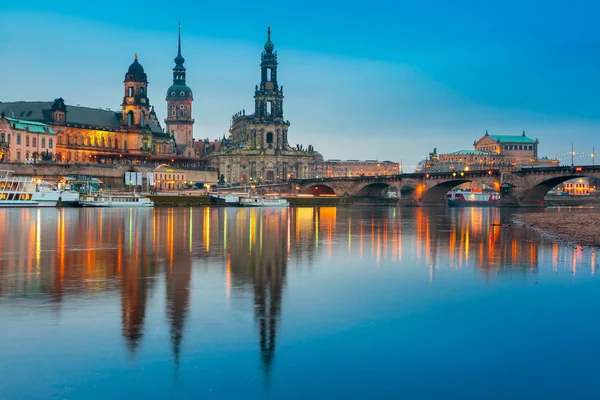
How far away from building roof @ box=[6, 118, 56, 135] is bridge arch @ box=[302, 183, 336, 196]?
59466mm

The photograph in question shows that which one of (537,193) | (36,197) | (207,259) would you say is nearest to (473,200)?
(537,193)

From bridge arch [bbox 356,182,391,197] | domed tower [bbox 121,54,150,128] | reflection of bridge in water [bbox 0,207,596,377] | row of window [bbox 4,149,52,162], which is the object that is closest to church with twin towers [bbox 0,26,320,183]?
domed tower [bbox 121,54,150,128]

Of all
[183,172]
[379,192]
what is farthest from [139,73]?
[379,192]

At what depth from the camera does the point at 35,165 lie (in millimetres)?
140125

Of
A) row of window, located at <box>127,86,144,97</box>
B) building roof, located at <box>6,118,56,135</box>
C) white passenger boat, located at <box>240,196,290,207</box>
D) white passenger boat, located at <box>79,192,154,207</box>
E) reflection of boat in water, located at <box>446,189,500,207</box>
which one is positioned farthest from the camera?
row of window, located at <box>127,86,144,97</box>

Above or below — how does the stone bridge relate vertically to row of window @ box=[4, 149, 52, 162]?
below

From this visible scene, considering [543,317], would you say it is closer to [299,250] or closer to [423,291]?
[423,291]

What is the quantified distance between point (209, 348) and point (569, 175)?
362 ft

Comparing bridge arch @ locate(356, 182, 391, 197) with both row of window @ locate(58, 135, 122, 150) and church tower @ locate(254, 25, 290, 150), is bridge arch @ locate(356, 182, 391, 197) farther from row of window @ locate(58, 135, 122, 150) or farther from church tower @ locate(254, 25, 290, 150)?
row of window @ locate(58, 135, 122, 150)

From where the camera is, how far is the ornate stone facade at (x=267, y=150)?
18212 cm

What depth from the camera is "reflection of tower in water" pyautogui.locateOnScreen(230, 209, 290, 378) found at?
15.8m

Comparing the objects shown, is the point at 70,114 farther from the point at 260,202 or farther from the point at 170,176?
the point at 260,202

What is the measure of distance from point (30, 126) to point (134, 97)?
32341 mm

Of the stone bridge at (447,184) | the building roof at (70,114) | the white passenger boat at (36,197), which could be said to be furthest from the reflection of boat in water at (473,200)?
the building roof at (70,114)
